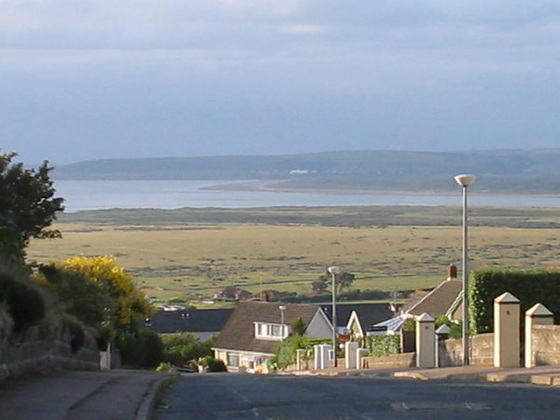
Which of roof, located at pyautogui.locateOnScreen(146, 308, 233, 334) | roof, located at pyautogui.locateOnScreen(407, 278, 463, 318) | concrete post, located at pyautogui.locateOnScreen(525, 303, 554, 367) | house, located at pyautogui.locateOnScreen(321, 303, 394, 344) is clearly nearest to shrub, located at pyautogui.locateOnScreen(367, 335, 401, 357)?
concrete post, located at pyautogui.locateOnScreen(525, 303, 554, 367)

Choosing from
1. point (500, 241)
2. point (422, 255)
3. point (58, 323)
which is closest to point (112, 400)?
point (58, 323)

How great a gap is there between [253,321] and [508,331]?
40.5 meters

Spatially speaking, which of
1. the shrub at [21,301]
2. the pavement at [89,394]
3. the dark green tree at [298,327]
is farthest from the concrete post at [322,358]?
the shrub at [21,301]

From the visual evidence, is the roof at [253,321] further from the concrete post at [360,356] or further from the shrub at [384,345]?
the shrub at [384,345]

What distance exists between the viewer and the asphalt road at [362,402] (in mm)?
16153

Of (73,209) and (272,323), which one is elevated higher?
(73,209)

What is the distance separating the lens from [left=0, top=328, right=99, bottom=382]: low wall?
20000mm

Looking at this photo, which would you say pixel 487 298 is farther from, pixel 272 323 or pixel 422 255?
pixel 422 255

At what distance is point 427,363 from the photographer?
33.2m

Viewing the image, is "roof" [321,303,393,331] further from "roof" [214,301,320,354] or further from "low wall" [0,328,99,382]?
"low wall" [0,328,99,382]

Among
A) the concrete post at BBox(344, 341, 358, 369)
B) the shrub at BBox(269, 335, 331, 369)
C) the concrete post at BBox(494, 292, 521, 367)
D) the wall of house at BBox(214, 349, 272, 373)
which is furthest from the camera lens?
the wall of house at BBox(214, 349, 272, 373)

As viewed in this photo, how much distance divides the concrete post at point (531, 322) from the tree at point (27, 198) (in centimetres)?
1363

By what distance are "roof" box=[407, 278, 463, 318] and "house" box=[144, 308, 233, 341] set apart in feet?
75.3

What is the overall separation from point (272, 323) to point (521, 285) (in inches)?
1398
